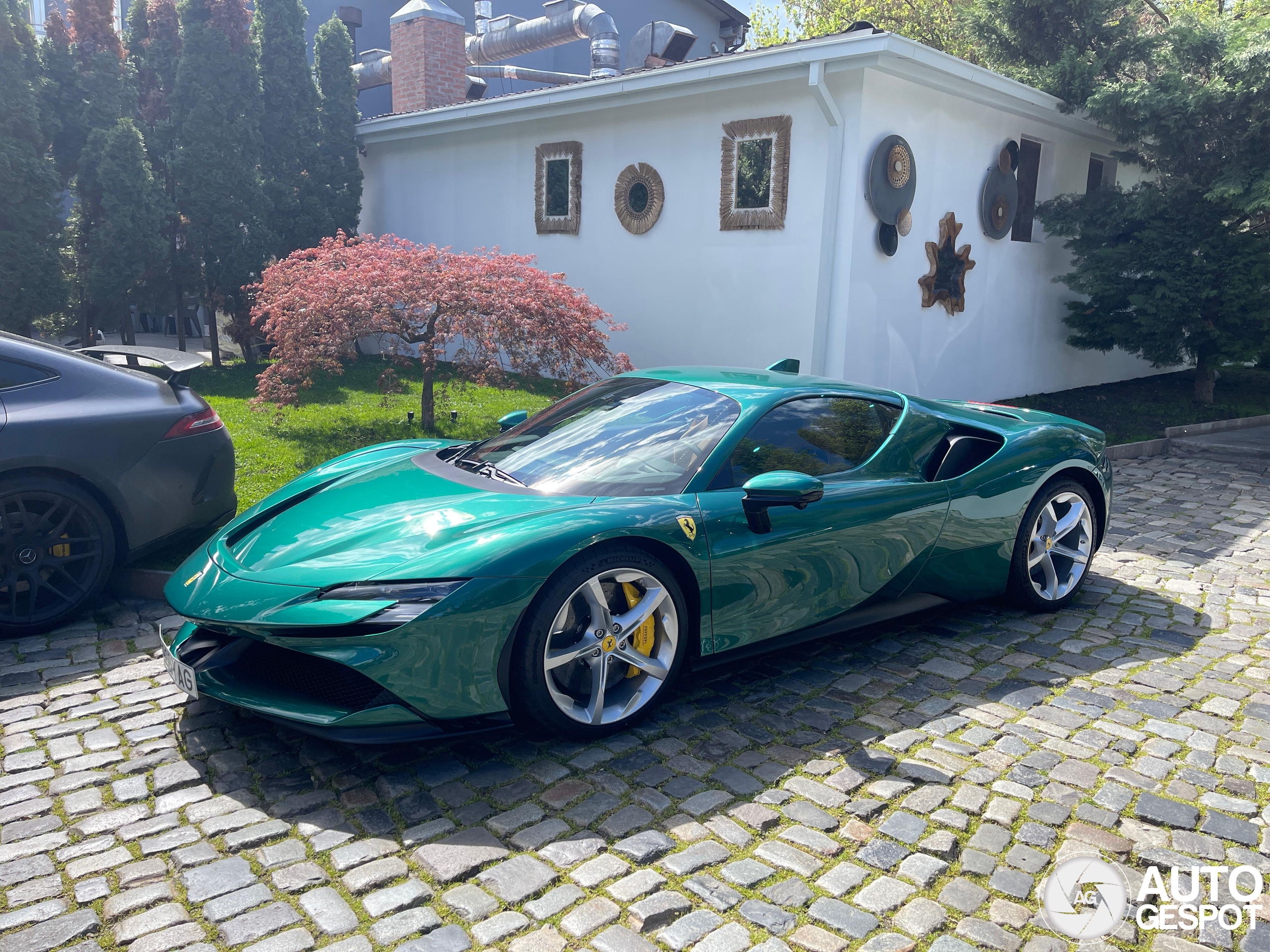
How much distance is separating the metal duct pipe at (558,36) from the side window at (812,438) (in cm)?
1441

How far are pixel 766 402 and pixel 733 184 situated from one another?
7.36m

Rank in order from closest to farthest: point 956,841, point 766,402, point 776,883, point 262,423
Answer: point 776,883
point 956,841
point 766,402
point 262,423

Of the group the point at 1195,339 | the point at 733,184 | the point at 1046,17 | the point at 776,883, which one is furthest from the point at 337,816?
the point at 1046,17

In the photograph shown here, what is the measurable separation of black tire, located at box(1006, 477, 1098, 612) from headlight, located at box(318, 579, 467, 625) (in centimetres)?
303

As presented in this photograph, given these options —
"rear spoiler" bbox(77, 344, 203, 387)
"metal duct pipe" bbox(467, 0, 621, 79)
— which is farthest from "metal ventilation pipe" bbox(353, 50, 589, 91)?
"rear spoiler" bbox(77, 344, 203, 387)

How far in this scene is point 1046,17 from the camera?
12648 mm

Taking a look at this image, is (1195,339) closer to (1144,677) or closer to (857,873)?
(1144,677)

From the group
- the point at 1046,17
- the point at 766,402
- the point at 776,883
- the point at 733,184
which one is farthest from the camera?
the point at 1046,17

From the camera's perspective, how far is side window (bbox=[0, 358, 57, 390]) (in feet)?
14.5

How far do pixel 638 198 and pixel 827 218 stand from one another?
2861 mm

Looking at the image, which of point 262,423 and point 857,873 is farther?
point 262,423

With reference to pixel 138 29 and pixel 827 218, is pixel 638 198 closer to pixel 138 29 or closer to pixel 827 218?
pixel 827 218

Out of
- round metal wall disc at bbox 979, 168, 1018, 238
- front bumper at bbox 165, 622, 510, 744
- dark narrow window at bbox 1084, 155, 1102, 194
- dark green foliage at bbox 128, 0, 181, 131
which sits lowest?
front bumper at bbox 165, 622, 510, 744

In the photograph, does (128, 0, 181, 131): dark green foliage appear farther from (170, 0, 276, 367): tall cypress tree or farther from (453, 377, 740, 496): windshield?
(453, 377, 740, 496): windshield
